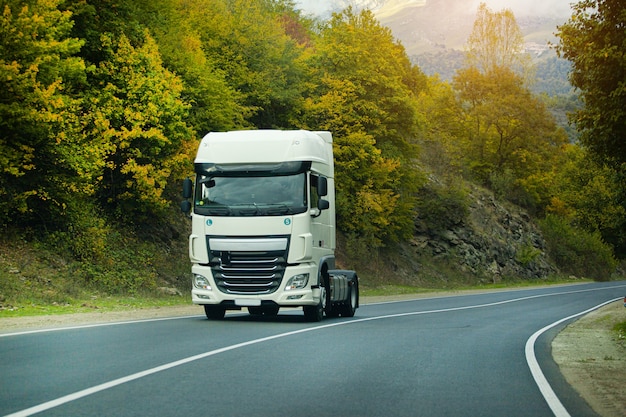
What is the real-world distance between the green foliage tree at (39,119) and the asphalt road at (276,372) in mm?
10856

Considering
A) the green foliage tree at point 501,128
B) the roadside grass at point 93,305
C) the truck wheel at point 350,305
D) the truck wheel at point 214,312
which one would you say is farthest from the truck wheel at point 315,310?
the green foliage tree at point 501,128

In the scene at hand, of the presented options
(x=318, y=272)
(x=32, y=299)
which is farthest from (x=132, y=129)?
(x=318, y=272)

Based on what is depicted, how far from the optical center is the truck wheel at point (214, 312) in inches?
792

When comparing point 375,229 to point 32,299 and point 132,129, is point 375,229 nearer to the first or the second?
point 132,129

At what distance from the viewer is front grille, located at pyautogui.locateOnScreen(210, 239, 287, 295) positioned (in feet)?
61.7

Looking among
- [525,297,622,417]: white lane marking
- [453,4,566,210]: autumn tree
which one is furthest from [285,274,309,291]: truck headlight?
[453,4,566,210]: autumn tree

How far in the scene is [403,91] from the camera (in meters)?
52.5

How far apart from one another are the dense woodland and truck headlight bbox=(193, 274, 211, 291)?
8753 mm

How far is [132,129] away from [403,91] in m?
24.2

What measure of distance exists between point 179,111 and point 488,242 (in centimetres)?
4085

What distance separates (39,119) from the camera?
1024 inches

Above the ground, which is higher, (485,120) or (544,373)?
(485,120)

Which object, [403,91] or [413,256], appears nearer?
[403,91]

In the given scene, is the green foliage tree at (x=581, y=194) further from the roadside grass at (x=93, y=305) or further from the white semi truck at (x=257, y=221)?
the white semi truck at (x=257, y=221)
